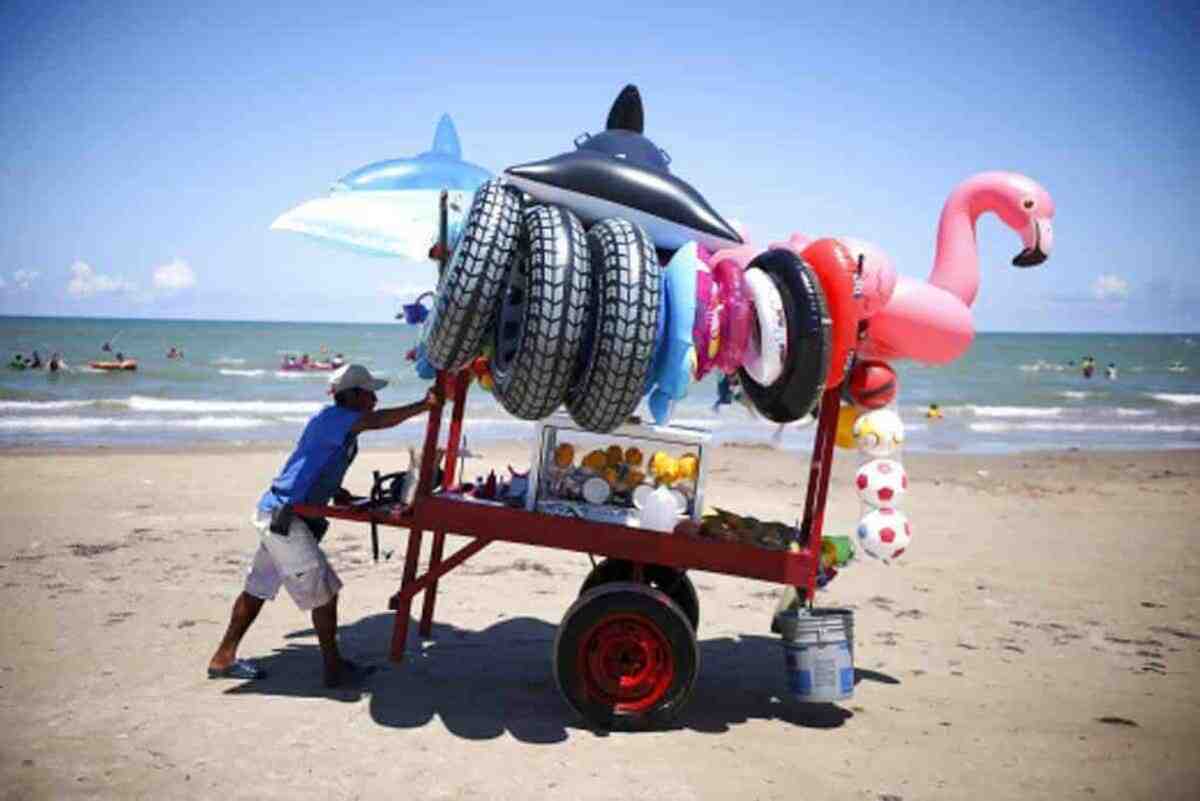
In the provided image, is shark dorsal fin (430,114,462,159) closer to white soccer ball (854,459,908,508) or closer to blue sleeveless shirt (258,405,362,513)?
blue sleeveless shirt (258,405,362,513)

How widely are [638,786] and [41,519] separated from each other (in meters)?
8.22

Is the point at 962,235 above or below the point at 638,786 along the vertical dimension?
above

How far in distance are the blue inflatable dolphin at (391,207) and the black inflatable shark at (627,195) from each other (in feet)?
2.26

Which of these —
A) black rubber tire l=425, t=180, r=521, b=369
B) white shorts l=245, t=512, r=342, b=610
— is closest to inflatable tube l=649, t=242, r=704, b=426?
black rubber tire l=425, t=180, r=521, b=369

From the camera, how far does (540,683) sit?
570cm

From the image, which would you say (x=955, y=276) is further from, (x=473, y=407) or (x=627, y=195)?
(x=473, y=407)

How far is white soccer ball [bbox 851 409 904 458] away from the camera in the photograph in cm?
535

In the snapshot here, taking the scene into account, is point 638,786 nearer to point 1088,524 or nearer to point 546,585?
point 546,585

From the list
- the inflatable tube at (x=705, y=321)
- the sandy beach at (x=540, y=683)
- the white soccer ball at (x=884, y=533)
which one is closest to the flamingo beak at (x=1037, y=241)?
the white soccer ball at (x=884, y=533)

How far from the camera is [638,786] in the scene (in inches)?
169

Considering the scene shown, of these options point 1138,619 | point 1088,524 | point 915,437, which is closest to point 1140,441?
point 915,437

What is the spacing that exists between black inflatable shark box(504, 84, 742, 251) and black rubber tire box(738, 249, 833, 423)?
0.48 metres

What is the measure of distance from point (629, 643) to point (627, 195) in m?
2.43

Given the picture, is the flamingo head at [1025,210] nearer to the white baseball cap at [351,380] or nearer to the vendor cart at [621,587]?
the vendor cart at [621,587]
